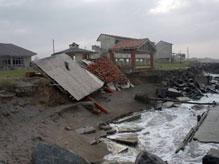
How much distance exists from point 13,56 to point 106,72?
63.1 feet

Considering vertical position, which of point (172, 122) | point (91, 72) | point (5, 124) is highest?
point (91, 72)

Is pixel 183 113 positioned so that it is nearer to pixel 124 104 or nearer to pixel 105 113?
pixel 124 104

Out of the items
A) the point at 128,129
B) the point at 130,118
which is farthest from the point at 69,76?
the point at 128,129

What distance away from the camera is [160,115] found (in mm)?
17625

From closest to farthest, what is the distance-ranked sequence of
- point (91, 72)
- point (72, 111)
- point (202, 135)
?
point (202, 135)
point (72, 111)
point (91, 72)

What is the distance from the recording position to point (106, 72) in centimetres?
2262

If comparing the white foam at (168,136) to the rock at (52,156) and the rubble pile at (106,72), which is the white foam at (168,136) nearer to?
the rock at (52,156)

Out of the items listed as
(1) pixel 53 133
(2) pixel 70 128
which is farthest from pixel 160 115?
(1) pixel 53 133

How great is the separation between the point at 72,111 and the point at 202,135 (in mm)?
6455

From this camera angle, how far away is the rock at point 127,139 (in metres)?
11.7

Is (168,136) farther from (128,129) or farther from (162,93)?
(162,93)

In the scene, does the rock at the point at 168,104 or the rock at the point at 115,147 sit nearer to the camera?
the rock at the point at 115,147

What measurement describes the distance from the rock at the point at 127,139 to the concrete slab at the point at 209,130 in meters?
2.52

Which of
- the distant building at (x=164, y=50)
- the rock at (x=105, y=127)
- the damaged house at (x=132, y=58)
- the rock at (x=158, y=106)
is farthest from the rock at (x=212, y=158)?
the distant building at (x=164, y=50)
